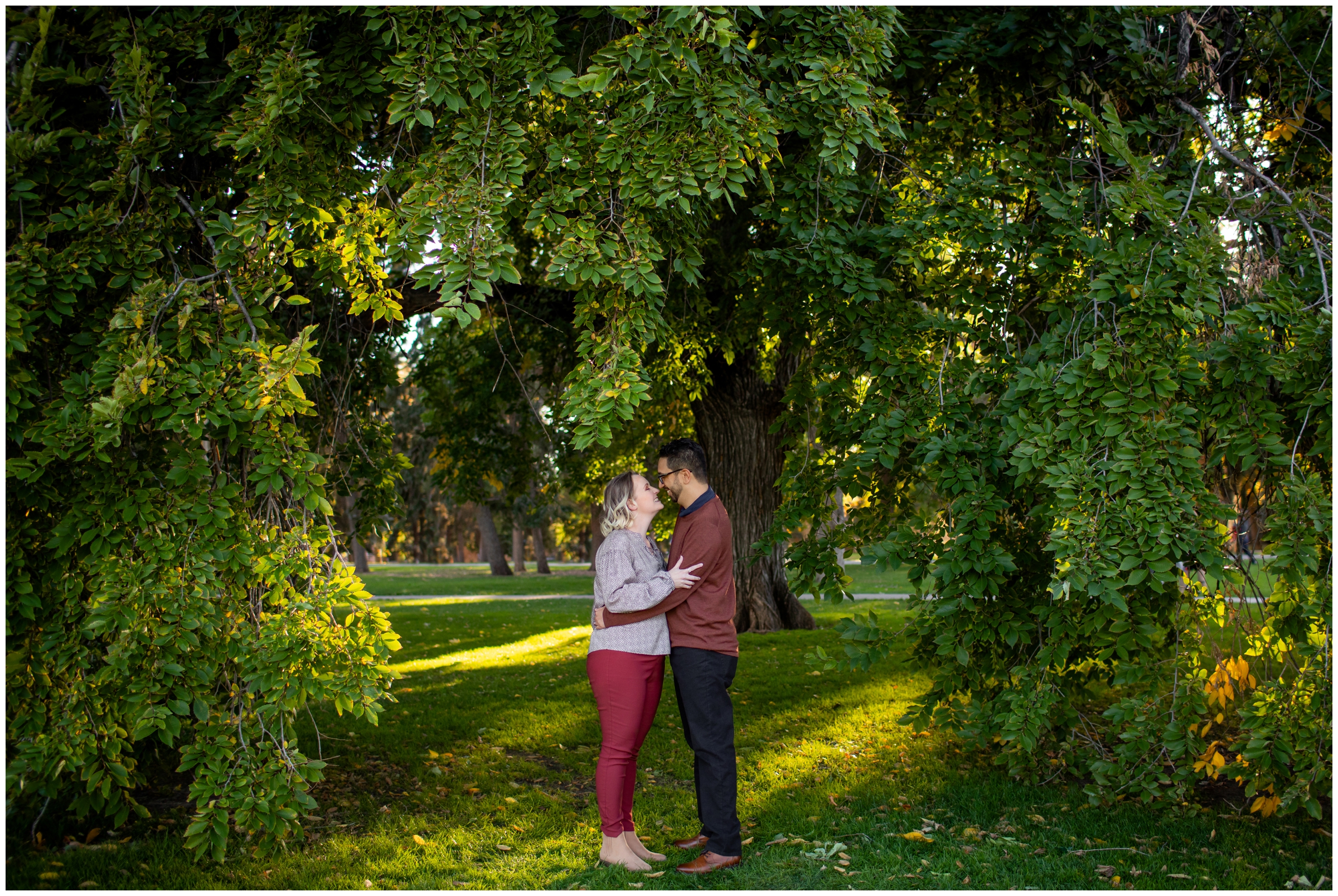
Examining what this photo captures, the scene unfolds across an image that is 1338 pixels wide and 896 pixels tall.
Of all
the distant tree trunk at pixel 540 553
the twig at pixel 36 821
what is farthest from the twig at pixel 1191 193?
the distant tree trunk at pixel 540 553

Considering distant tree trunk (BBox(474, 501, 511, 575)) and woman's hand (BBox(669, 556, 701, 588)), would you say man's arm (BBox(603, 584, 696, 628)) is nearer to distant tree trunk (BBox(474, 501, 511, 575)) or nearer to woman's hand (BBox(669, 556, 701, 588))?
woman's hand (BBox(669, 556, 701, 588))

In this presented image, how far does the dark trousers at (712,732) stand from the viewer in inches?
178

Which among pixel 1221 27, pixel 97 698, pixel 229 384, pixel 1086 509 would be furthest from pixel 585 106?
pixel 1221 27

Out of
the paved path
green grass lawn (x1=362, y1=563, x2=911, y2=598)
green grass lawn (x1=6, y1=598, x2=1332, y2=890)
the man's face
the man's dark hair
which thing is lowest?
green grass lawn (x1=362, y1=563, x2=911, y2=598)

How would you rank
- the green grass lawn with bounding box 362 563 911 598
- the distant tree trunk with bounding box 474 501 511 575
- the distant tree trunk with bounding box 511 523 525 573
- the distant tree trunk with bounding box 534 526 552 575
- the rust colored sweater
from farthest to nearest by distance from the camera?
the distant tree trunk with bounding box 511 523 525 573
the distant tree trunk with bounding box 534 526 552 575
the distant tree trunk with bounding box 474 501 511 575
the green grass lawn with bounding box 362 563 911 598
the rust colored sweater

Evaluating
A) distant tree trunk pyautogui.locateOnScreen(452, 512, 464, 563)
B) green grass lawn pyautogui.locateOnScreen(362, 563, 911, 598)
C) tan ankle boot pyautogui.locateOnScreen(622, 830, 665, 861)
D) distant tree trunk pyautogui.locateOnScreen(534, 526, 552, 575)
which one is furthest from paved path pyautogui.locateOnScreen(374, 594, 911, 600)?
distant tree trunk pyautogui.locateOnScreen(452, 512, 464, 563)

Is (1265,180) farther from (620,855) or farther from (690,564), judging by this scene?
(620,855)

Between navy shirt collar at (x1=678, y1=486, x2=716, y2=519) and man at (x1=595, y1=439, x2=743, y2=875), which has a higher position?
navy shirt collar at (x1=678, y1=486, x2=716, y2=519)

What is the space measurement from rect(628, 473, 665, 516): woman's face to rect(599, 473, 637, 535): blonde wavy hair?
1 cm

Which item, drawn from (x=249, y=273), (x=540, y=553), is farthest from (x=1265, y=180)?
(x=540, y=553)

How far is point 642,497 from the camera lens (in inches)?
179

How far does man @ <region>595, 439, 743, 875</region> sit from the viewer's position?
14.8ft

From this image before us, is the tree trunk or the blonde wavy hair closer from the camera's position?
the blonde wavy hair

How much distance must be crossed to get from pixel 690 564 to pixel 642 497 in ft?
1.30
